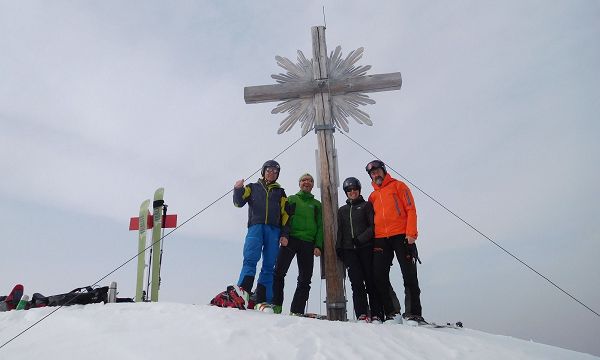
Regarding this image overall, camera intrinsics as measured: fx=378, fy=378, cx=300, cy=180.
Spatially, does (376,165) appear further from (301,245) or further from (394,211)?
(301,245)

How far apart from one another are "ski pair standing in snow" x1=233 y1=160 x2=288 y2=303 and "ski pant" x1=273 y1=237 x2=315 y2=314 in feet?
0.31

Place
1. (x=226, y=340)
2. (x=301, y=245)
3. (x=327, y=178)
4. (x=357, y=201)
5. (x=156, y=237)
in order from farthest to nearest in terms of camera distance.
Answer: (x=156, y=237)
(x=327, y=178)
(x=357, y=201)
(x=301, y=245)
(x=226, y=340)

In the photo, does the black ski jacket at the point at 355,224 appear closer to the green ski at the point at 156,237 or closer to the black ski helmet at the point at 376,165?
the black ski helmet at the point at 376,165

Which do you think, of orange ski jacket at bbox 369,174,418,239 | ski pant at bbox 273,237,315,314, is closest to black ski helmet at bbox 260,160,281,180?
ski pant at bbox 273,237,315,314

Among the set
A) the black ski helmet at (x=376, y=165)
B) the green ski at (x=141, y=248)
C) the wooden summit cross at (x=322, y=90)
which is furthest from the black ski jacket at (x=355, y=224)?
the green ski at (x=141, y=248)

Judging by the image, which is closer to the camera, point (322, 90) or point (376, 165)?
point (376, 165)

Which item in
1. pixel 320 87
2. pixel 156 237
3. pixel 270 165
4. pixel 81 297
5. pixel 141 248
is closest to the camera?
pixel 81 297

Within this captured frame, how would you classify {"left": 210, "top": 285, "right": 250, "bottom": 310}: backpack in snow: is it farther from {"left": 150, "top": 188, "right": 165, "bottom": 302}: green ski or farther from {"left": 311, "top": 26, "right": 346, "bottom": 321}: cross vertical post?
{"left": 150, "top": 188, "right": 165, "bottom": 302}: green ski

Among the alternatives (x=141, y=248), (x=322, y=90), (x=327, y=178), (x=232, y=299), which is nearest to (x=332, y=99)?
(x=322, y=90)

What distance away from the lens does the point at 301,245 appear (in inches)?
208

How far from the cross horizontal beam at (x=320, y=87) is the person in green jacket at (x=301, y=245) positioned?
176 cm

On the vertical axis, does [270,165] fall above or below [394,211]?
above

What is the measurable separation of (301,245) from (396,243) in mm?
1329

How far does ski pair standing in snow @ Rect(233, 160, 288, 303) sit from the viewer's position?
490 centimetres
